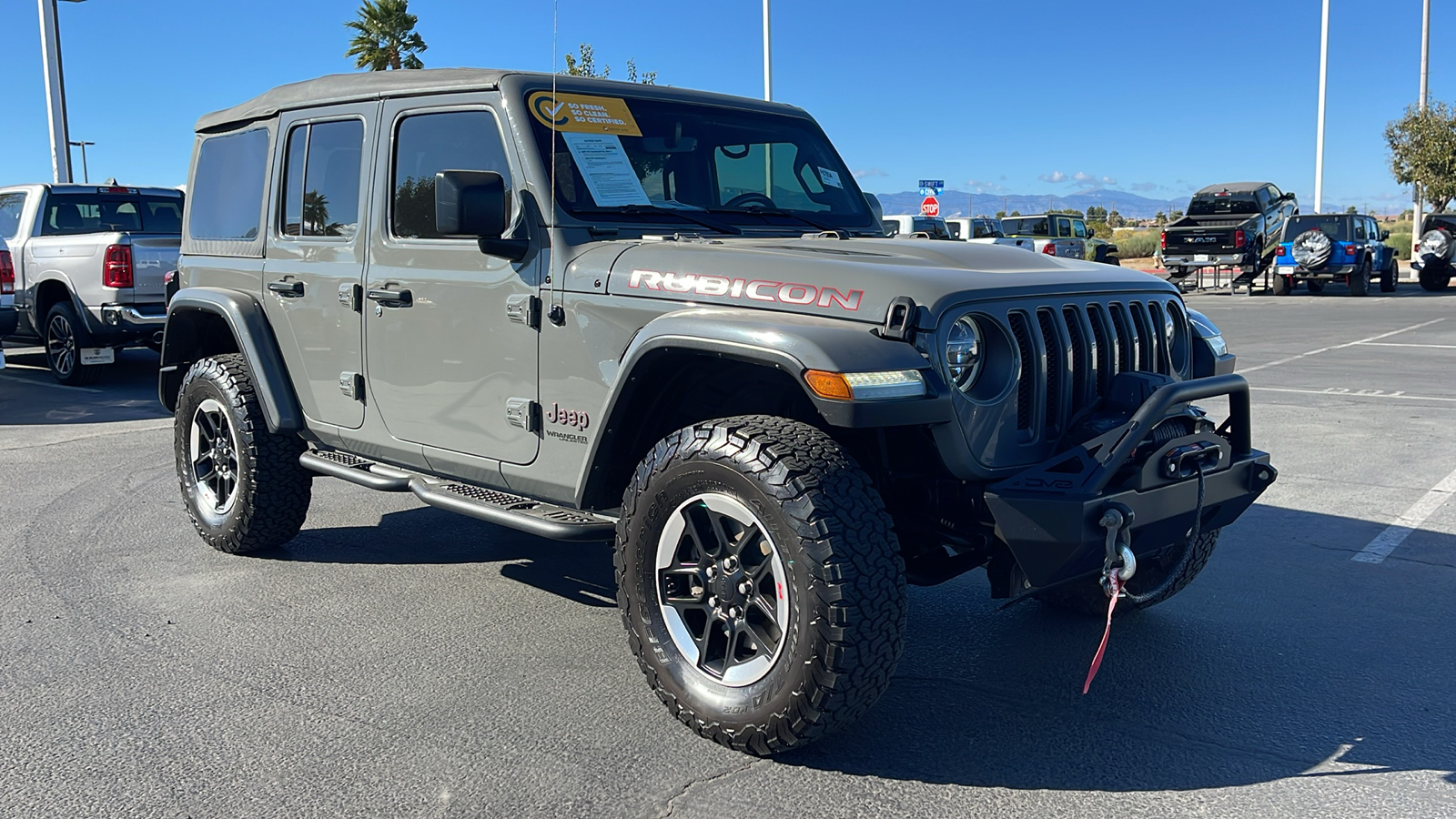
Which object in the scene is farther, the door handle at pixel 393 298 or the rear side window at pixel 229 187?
the rear side window at pixel 229 187

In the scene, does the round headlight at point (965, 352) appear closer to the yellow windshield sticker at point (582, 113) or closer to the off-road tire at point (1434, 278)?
the yellow windshield sticker at point (582, 113)

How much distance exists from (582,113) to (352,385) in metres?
1.44

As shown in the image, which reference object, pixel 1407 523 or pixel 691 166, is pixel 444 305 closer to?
pixel 691 166

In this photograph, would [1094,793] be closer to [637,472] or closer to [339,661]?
[637,472]

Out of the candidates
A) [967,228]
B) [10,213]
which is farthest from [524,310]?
[967,228]

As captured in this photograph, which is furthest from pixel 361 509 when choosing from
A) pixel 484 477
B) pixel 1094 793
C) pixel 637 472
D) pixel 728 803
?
pixel 1094 793

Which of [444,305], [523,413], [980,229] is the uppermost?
[980,229]

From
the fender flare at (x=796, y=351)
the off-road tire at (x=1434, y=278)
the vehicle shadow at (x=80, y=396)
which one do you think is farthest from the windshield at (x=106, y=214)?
the off-road tire at (x=1434, y=278)

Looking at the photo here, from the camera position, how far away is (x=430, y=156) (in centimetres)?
445

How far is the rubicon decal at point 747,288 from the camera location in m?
3.32

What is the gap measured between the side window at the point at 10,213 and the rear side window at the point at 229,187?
25.5 feet

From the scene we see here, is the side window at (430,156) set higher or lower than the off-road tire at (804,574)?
higher

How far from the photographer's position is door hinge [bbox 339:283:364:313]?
183 inches

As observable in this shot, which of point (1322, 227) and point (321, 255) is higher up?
point (1322, 227)
